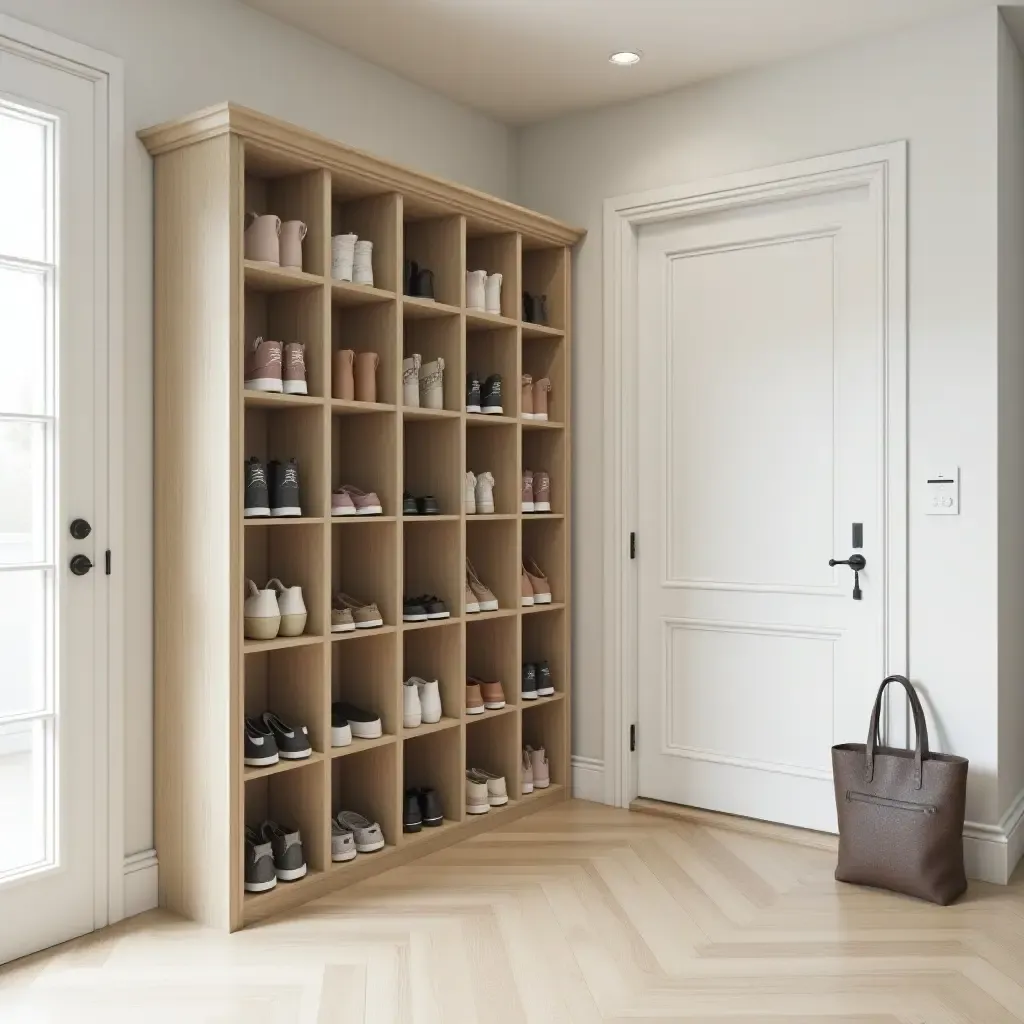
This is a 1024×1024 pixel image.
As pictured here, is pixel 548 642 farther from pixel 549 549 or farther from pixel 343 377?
pixel 343 377

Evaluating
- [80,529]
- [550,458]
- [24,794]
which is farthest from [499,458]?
[24,794]

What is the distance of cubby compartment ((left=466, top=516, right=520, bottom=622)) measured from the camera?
3.62 metres

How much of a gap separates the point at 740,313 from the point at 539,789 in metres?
1.81

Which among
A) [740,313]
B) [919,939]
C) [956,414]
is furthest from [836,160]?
[919,939]

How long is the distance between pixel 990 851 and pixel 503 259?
240 cm

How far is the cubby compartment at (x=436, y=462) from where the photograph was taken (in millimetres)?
3387

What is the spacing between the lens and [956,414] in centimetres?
307

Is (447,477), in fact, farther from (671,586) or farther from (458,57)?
(458,57)

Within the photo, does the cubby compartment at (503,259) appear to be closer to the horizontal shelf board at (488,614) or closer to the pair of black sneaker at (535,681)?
the horizontal shelf board at (488,614)

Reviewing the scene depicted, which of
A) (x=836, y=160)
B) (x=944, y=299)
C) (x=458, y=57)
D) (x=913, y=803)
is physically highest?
(x=458, y=57)

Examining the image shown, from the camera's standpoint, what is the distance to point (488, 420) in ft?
11.4

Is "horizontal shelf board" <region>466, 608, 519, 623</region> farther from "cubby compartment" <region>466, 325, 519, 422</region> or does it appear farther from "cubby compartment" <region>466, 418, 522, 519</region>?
"cubby compartment" <region>466, 325, 519, 422</region>

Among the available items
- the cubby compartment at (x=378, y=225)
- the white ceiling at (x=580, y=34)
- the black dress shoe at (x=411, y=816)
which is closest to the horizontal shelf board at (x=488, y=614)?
the black dress shoe at (x=411, y=816)

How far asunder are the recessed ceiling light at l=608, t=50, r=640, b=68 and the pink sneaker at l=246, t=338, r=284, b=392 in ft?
4.87
